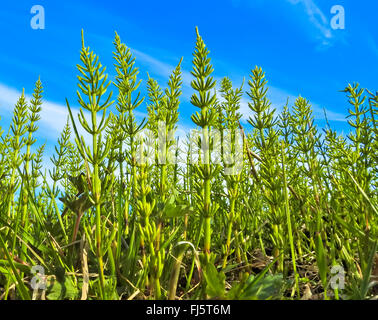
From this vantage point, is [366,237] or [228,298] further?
[366,237]

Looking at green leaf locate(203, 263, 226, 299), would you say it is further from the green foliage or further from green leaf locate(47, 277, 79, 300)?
green leaf locate(47, 277, 79, 300)

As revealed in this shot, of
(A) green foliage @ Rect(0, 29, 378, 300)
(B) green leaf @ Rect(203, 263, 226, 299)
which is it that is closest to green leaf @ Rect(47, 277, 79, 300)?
(A) green foliage @ Rect(0, 29, 378, 300)

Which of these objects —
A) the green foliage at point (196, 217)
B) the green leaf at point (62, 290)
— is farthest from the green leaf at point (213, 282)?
the green leaf at point (62, 290)

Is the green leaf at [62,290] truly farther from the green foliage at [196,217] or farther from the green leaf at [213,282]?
the green leaf at [213,282]

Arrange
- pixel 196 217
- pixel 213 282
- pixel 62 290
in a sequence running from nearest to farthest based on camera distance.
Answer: pixel 213 282, pixel 62 290, pixel 196 217

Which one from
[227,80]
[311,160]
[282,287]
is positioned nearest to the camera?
[282,287]

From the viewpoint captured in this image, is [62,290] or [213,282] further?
[62,290]

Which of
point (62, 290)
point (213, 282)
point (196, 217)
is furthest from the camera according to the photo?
point (196, 217)

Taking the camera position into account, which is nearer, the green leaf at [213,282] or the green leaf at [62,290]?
the green leaf at [213,282]

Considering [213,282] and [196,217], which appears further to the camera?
[196,217]

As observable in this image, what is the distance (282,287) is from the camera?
1682 mm
